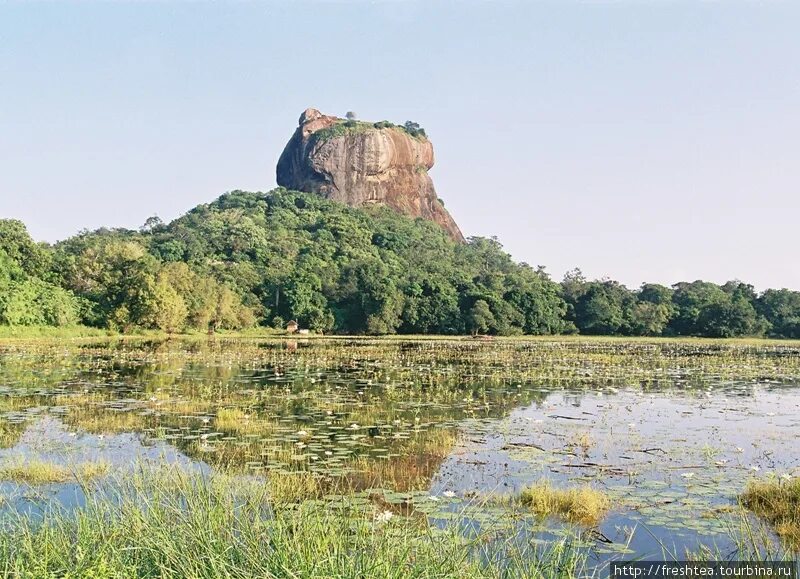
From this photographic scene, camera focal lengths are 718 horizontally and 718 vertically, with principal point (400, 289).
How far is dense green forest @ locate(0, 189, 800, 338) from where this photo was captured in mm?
50000

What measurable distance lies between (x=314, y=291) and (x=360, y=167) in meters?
69.5

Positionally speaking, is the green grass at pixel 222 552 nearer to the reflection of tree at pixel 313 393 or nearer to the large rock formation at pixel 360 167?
the reflection of tree at pixel 313 393

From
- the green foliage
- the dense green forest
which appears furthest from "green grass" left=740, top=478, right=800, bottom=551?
the green foliage

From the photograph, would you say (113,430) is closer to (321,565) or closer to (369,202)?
(321,565)

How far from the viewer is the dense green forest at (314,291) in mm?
50000

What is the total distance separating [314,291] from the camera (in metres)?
67.1

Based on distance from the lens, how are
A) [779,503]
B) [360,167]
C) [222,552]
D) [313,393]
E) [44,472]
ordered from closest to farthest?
1. [222,552]
2. [779,503]
3. [44,472]
4. [313,393]
5. [360,167]

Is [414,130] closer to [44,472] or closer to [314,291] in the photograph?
[314,291]

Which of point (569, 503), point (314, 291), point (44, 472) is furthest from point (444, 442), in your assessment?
point (314, 291)

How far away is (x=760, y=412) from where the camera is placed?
15016 mm

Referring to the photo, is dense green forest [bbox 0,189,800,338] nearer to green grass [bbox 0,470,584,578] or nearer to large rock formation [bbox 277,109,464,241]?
large rock formation [bbox 277,109,464,241]

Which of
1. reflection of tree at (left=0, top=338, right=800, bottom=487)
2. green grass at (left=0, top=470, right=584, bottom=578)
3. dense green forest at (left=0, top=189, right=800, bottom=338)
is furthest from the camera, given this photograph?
dense green forest at (left=0, top=189, right=800, bottom=338)

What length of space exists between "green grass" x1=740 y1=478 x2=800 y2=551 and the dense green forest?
43670 mm

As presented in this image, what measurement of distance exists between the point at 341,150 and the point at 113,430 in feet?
407
